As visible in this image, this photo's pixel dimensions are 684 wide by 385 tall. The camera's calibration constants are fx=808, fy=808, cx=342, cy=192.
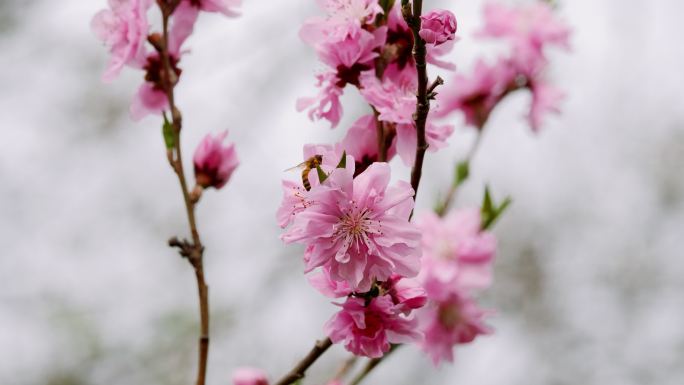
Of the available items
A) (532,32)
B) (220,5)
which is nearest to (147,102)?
(220,5)

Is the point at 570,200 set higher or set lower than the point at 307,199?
higher

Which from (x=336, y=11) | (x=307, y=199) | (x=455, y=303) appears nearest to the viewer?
(x=307, y=199)

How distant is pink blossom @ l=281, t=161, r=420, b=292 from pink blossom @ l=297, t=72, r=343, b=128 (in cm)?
16

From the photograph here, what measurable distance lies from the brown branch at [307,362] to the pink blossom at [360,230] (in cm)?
9

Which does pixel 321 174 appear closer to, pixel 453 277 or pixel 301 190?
pixel 301 190

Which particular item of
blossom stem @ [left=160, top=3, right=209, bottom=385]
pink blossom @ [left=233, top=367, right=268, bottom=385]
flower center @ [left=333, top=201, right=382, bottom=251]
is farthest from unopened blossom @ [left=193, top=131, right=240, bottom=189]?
flower center @ [left=333, top=201, right=382, bottom=251]

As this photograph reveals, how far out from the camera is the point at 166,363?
13.4 feet

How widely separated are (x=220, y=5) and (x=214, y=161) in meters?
0.20

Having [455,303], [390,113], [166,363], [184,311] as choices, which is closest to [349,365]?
[455,303]

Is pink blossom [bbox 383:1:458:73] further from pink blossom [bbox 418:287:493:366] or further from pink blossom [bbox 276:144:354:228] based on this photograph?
pink blossom [bbox 418:287:493:366]

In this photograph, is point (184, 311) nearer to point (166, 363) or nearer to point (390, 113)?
point (166, 363)

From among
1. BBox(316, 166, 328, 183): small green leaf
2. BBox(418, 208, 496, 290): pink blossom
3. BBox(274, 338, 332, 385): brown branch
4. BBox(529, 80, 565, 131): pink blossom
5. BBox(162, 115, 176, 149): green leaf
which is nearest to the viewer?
BBox(316, 166, 328, 183): small green leaf

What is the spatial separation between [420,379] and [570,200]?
178cm

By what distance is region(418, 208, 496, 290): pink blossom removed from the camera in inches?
52.6
